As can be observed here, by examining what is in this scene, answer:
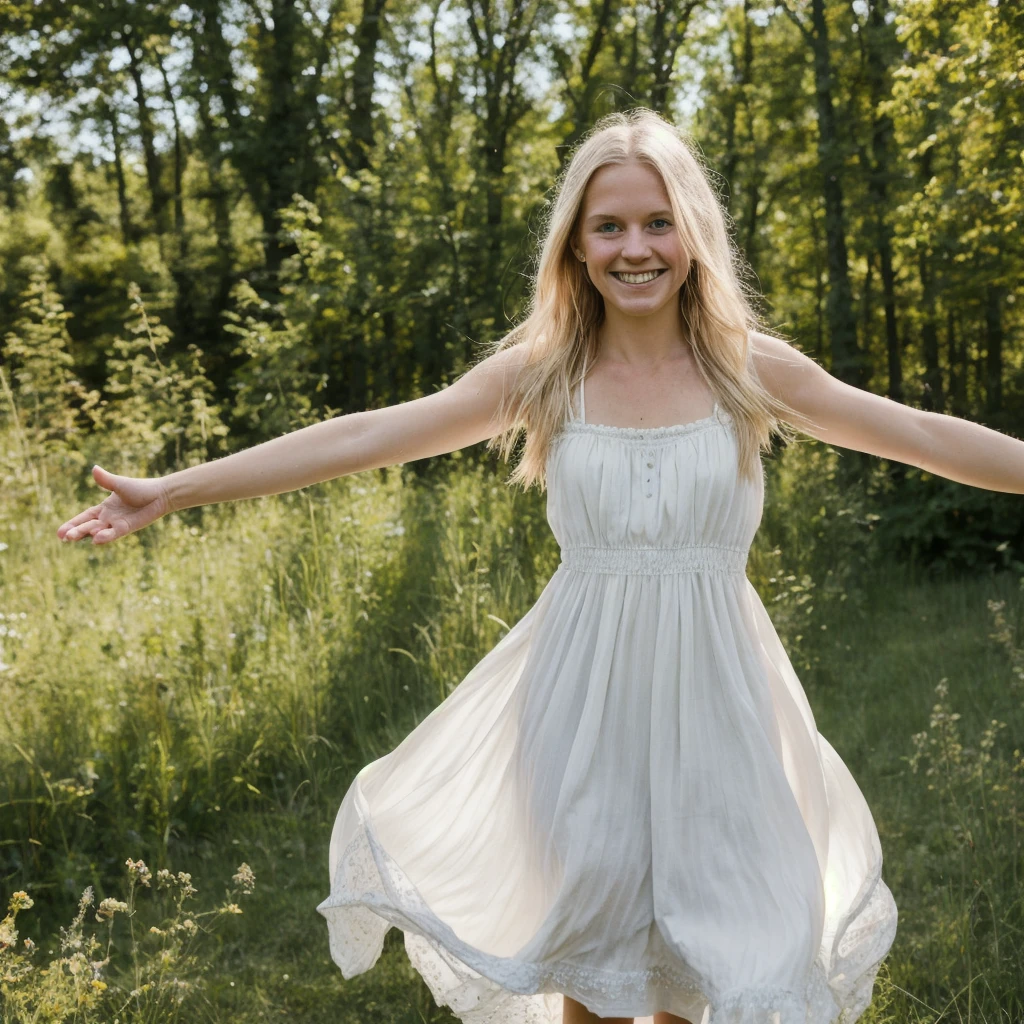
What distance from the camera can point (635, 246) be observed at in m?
2.22

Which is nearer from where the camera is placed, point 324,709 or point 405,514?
point 324,709

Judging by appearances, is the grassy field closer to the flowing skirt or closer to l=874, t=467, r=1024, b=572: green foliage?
the flowing skirt

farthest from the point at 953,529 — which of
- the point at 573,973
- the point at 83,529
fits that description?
the point at 83,529

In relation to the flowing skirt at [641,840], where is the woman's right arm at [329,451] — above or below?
above

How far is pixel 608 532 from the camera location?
224 cm

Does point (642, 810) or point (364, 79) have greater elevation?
point (364, 79)

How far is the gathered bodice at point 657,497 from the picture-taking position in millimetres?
2197

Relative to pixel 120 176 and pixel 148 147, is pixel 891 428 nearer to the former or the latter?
pixel 120 176

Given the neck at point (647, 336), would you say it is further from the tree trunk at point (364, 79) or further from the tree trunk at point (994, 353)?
the tree trunk at point (364, 79)

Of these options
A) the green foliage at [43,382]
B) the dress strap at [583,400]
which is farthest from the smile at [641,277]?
the green foliage at [43,382]

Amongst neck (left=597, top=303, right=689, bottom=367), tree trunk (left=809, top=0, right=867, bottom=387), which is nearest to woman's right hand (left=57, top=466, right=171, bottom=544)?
neck (left=597, top=303, right=689, bottom=367)

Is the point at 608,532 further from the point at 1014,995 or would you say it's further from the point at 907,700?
the point at 907,700

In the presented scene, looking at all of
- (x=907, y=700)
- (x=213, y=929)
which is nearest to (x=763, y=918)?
(x=213, y=929)

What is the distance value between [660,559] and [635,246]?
0.63 metres
